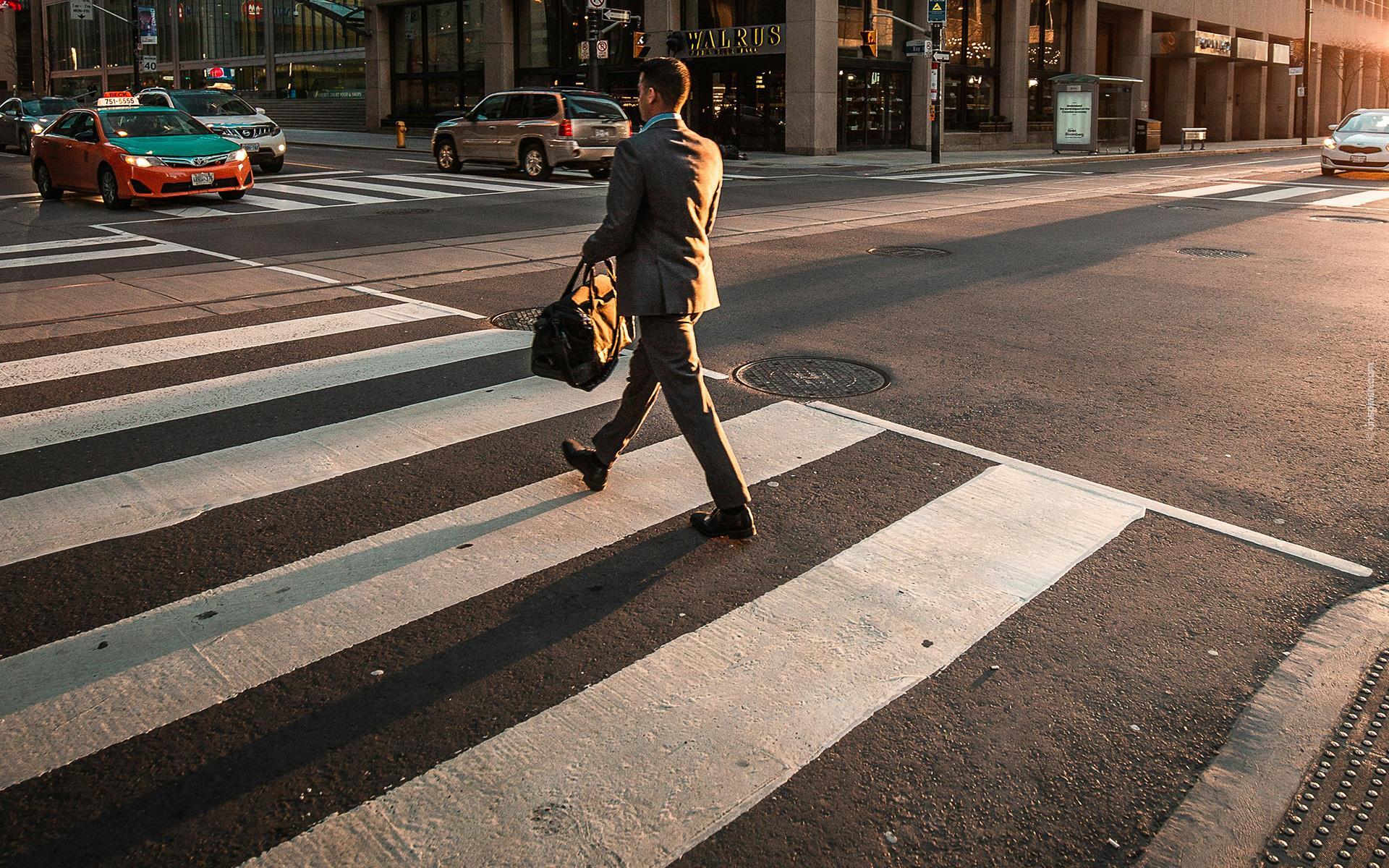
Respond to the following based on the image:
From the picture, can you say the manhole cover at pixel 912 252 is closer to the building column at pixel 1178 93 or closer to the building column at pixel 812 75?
the building column at pixel 812 75

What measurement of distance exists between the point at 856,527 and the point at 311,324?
18.5ft

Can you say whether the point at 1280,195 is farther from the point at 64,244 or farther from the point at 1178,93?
the point at 1178,93

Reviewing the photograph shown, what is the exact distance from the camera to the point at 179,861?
113 inches

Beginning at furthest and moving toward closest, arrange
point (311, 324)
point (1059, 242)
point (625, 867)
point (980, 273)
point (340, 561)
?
point (1059, 242)
point (980, 273)
point (311, 324)
point (340, 561)
point (625, 867)

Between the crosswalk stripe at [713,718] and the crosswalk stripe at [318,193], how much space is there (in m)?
16.2

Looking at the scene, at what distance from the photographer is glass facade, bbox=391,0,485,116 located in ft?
159

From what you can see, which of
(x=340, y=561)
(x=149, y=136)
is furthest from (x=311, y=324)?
(x=149, y=136)

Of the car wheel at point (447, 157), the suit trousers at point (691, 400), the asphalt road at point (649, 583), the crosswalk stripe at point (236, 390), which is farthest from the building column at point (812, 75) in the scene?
the suit trousers at point (691, 400)

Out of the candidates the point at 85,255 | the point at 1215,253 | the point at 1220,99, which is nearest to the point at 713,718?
the point at 1215,253

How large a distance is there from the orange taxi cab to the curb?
57.7 feet

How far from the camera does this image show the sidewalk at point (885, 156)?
32.0 meters

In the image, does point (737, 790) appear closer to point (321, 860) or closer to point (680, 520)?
point (321, 860)

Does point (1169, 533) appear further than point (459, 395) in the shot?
No

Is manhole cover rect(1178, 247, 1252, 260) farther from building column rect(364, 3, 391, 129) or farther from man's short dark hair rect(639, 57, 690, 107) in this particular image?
building column rect(364, 3, 391, 129)
